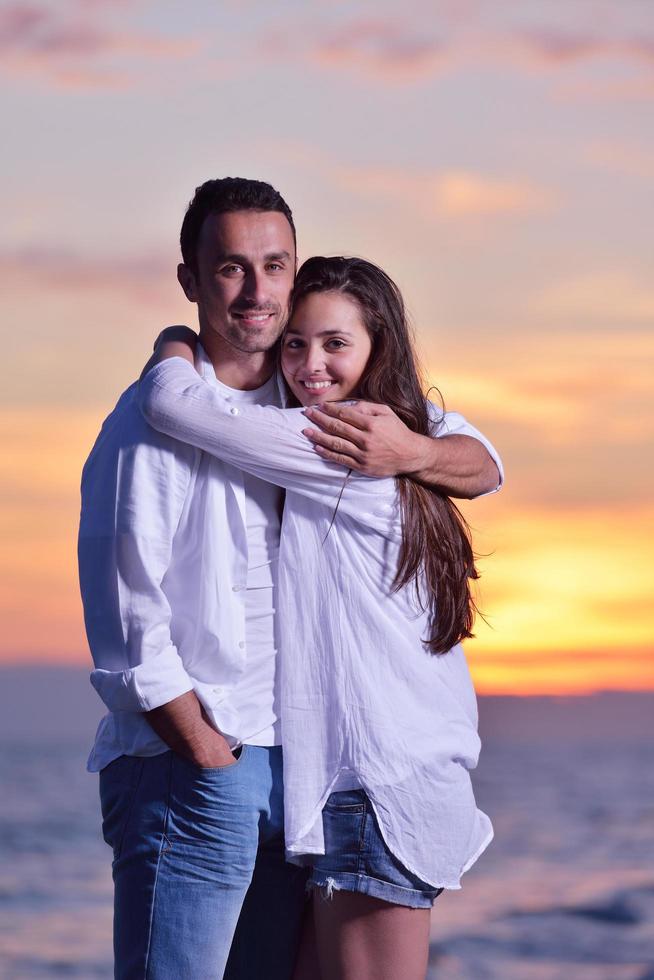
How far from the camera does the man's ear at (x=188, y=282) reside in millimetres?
2814

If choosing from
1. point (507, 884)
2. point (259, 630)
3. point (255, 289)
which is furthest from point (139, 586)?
point (507, 884)

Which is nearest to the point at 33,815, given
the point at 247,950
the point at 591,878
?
the point at 591,878

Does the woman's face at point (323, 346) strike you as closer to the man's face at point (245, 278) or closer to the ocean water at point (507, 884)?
the man's face at point (245, 278)

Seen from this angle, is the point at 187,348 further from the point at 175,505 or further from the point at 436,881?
the point at 436,881

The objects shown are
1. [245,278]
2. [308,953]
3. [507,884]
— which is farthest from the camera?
[507,884]

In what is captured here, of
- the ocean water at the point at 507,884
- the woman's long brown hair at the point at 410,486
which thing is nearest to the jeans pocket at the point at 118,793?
the woman's long brown hair at the point at 410,486

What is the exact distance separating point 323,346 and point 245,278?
0.71 ft

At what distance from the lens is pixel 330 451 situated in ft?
8.50

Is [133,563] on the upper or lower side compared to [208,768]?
upper

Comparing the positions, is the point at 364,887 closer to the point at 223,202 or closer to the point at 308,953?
the point at 308,953

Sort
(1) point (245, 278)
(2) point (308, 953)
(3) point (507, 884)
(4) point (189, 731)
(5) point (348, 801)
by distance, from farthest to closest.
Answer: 1. (3) point (507, 884)
2. (2) point (308, 953)
3. (1) point (245, 278)
4. (5) point (348, 801)
5. (4) point (189, 731)

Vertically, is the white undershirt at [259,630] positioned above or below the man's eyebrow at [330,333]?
below

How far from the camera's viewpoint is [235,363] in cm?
276

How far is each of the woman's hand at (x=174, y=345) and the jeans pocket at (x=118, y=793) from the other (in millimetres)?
791
